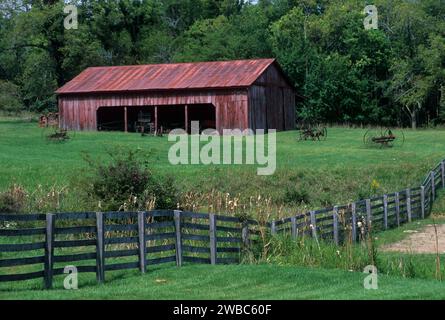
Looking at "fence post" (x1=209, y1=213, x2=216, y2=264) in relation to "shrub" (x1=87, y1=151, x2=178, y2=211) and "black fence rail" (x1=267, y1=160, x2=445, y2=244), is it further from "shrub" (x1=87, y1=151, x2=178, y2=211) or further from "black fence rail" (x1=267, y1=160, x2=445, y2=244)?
"shrub" (x1=87, y1=151, x2=178, y2=211)

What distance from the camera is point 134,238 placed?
14383mm

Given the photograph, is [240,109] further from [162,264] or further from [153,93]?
[162,264]

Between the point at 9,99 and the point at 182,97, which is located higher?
the point at 9,99

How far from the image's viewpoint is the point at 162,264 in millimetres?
14883

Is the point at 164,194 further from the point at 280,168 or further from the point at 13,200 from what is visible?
the point at 280,168

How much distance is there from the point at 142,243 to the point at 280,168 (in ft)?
65.3

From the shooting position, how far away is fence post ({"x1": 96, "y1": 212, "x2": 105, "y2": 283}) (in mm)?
13297

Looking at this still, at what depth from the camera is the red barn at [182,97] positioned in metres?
51.1

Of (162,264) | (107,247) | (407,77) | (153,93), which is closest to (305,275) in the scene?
(162,264)

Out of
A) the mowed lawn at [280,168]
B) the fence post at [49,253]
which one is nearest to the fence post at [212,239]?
the fence post at [49,253]

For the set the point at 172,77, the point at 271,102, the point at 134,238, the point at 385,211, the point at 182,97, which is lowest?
the point at 385,211

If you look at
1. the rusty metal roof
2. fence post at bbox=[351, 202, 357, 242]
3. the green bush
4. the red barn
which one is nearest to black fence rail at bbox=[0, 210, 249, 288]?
fence post at bbox=[351, 202, 357, 242]

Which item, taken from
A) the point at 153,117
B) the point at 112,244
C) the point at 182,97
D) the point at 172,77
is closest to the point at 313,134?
the point at 182,97

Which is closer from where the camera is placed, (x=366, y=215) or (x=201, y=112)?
(x=366, y=215)
